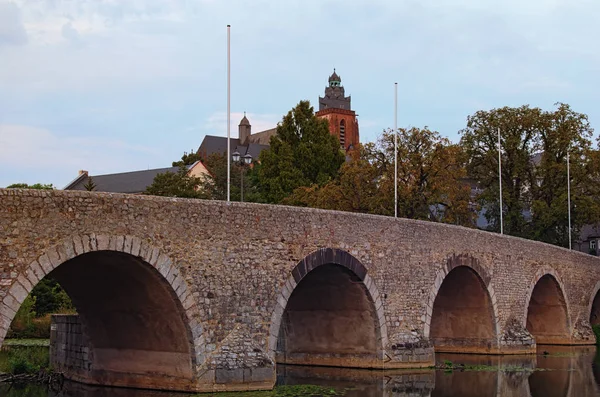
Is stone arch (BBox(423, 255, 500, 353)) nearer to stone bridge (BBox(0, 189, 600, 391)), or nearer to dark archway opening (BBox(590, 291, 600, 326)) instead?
stone bridge (BBox(0, 189, 600, 391))

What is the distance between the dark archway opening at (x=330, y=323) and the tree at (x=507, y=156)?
991 inches

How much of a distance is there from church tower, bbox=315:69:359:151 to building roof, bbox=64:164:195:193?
3162cm

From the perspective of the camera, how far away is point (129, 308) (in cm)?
2034

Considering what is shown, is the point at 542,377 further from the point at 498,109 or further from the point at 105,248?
the point at 498,109

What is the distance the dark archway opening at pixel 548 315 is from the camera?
126 feet

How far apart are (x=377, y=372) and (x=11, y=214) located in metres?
12.4

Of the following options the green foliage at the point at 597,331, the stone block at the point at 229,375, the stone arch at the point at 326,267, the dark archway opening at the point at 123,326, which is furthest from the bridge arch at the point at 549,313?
the dark archway opening at the point at 123,326

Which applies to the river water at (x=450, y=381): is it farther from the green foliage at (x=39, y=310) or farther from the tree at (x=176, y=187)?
the tree at (x=176, y=187)

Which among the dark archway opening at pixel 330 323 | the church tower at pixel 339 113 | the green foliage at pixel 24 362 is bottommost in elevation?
the green foliage at pixel 24 362

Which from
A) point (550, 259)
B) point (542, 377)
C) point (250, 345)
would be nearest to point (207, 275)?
point (250, 345)

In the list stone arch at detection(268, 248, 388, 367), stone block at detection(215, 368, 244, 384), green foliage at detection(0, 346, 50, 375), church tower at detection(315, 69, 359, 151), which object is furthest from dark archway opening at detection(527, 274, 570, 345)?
church tower at detection(315, 69, 359, 151)

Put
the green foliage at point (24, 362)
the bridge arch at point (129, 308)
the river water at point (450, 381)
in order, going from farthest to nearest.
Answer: the green foliage at point (24, 362), the river water at point (450, 381), the bridge arch at point (129, 308)

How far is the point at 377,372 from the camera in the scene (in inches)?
985

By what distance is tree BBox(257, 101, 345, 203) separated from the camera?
5481cm
